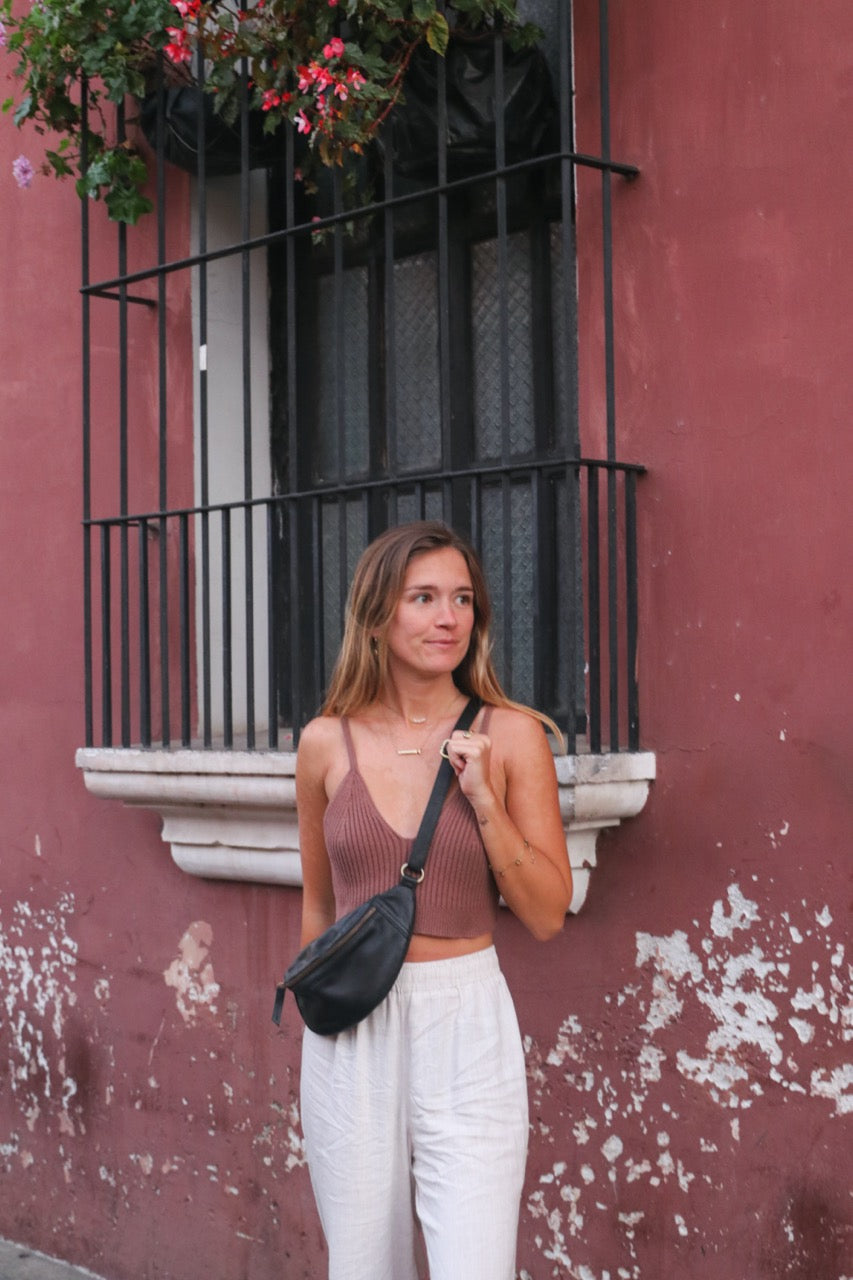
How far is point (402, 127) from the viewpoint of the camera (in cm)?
405

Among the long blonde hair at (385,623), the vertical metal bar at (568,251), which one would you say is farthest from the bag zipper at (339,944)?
the vertical metal bar at (568,251)

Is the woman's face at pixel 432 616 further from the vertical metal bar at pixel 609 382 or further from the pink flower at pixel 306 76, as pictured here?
the pink flower at pixel 306 76

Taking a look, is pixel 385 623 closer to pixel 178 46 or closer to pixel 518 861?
pixel 518 861

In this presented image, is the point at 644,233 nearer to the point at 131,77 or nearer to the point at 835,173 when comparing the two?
the point at 835,173

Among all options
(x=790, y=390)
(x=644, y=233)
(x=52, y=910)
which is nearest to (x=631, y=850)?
(x=790, y=390)

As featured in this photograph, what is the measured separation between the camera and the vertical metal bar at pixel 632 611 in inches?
137

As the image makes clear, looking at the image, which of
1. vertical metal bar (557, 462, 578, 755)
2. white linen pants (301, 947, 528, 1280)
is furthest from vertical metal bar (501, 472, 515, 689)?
white linen pants (301, 947, 528, 1280)

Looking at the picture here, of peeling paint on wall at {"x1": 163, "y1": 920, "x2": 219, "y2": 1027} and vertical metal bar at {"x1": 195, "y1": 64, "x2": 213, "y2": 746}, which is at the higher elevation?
vertical metal bar at {"x1": 195, "y1": 64, "x2": 213, "y2": 746}

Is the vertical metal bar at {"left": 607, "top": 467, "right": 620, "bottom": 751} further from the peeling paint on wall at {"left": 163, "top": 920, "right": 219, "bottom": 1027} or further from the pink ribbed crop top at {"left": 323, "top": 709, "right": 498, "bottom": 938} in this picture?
the peeling paint on wall at {"left": 163, "top": 920, "right": 219, "bottom": 1027}

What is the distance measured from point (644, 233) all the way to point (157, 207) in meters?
1.69

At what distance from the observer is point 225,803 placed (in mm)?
4113

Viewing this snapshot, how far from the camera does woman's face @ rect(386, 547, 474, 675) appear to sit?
287 centimetres

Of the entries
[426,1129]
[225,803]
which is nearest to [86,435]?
[225,803]

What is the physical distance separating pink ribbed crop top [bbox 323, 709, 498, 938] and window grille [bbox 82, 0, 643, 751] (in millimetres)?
722
